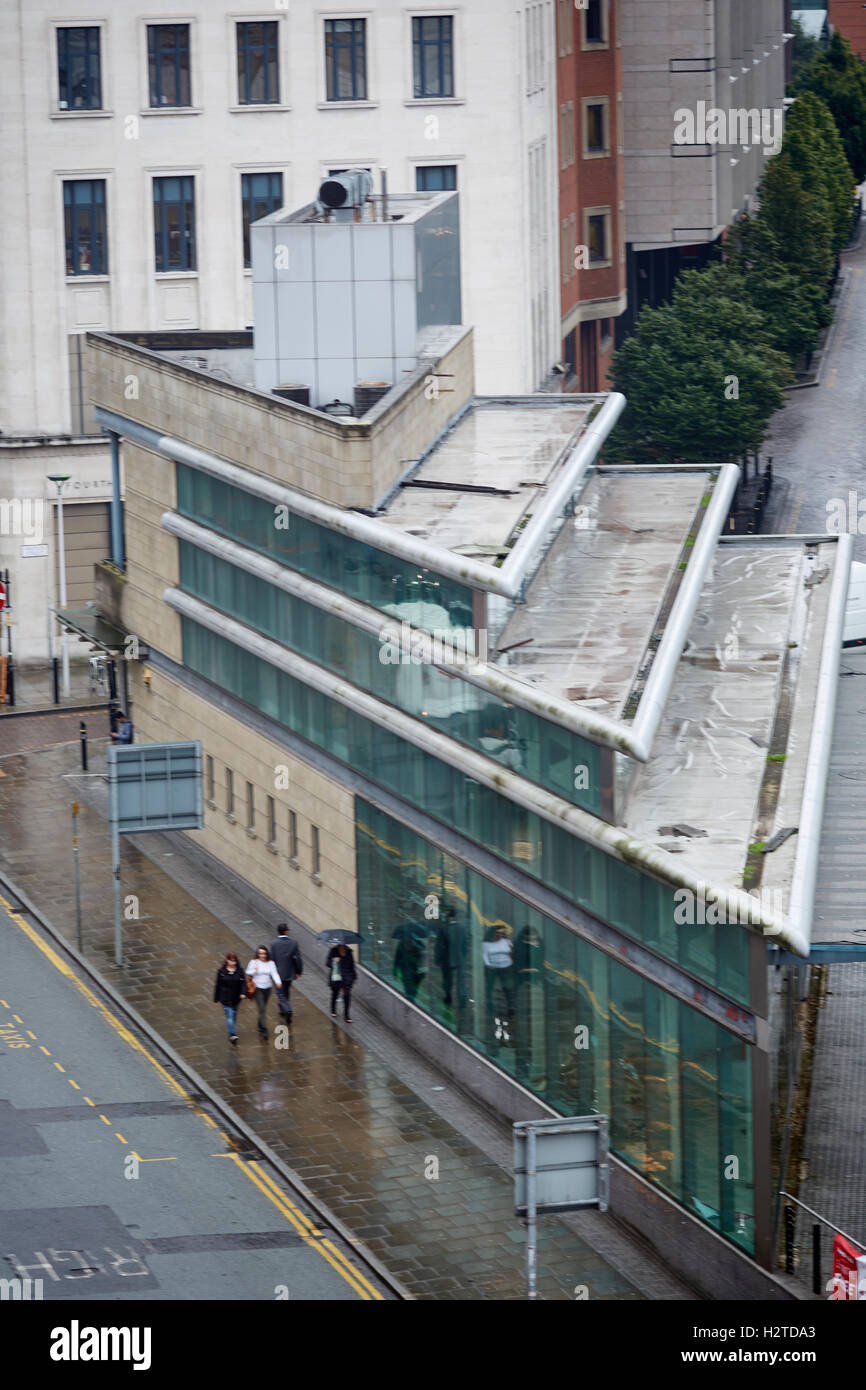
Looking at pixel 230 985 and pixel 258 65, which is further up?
pixel 258 65

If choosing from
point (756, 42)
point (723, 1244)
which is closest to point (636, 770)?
point (723, 1244)

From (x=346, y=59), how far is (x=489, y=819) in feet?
136

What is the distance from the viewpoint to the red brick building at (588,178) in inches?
3433

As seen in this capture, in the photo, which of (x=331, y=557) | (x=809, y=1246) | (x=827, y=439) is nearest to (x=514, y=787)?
(x=809, y=1246)

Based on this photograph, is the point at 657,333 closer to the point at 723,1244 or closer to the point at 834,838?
the point at 834,838

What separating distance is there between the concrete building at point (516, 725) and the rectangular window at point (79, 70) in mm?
18944

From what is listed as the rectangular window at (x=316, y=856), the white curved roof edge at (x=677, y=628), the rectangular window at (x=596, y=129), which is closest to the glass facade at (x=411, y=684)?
the white curved roof edge at (x=677, y=628)

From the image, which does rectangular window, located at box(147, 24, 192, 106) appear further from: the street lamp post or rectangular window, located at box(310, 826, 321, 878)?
rectangular window, located at box(310, 826, 321, 878)

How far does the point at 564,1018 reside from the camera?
127 ft

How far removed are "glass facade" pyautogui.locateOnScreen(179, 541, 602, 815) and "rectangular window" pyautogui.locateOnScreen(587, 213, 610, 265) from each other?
1602 inches

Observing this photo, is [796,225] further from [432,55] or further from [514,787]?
[514,787]

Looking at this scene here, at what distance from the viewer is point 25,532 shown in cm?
7481

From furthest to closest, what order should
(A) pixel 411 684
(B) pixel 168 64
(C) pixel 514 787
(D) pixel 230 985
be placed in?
(B) pixel 168 64, (D) pixel 230 985, (A) pixel 411 684, (C) pixel 514 787

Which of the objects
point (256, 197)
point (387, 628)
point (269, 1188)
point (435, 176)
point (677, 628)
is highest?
point (435, 176)
